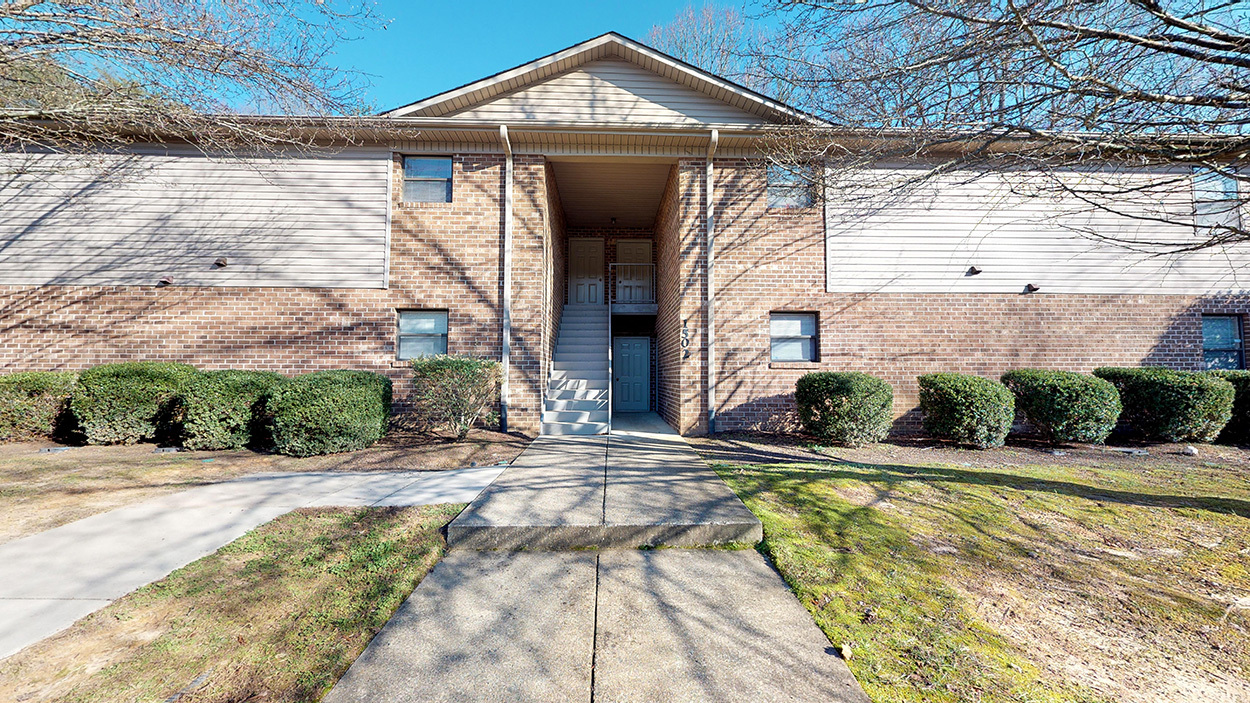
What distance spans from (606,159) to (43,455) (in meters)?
9.77

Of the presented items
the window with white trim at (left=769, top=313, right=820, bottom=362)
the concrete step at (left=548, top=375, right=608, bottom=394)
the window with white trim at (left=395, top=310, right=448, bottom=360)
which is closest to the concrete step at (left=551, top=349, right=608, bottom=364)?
the concrete step at (left=548, top=375, right=608, bottom=394)

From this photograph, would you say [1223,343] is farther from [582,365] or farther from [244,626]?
[244,626]

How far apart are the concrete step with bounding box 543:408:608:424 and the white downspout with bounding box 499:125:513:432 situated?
0.80 meters

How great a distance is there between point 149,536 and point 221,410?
4.01 m

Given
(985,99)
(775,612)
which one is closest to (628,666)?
(775,612)

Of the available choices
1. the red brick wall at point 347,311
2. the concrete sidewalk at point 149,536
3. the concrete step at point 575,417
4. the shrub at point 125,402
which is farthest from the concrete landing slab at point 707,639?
the shrub at point 125,402

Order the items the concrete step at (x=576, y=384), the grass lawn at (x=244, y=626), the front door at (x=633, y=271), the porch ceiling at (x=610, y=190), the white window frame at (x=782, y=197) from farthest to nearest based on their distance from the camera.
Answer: the front door at (x=633, y=271) → the porch ceiling at (x=610, y=190) → the concrete step at (x=576, y=384) → the white window frame at (x=782, y=197) → the grass lawn at (x=244, y=626)

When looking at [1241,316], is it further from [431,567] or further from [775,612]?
[431,567]

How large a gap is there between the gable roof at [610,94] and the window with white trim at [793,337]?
375 centimetres

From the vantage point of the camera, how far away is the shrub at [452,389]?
695cm

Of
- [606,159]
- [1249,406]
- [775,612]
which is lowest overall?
[775,612]

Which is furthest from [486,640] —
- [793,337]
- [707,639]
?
[793,337]

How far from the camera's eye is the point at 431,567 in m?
2.91

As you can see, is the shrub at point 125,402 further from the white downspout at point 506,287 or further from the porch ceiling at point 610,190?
the porch ceiling at point 610,190
